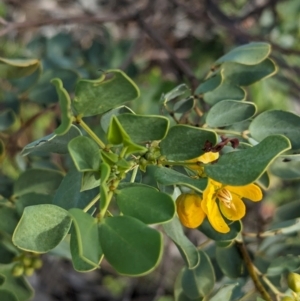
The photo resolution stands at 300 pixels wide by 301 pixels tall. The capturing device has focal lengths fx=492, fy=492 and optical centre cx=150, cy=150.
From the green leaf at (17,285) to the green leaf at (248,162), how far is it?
0.56 meters

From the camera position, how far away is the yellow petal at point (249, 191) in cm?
68

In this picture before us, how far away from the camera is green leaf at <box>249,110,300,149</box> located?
2.56 ft

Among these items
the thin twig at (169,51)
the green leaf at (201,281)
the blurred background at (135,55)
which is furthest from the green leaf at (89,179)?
the thin twig at (169,51)

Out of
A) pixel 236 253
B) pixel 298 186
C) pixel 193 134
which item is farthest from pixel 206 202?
pixel 298 186

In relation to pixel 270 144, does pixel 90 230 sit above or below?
below

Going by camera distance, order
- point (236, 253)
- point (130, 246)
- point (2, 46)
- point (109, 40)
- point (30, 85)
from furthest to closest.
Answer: point (2, 46), point (109, 40), point (30, 85), point (236, 253), point (130, 246)

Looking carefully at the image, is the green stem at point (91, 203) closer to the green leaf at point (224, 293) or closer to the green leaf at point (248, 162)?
the green leaf at point (248, 162)

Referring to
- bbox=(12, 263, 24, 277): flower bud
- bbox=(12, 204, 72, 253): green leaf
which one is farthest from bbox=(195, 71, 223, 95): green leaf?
bbox=(12, 263, 24, 277): flower bud

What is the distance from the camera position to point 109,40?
1.83 m

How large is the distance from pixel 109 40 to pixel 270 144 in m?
1.35

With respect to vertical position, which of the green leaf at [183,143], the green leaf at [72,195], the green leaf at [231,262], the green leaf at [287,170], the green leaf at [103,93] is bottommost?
the green leaf at [231,262]

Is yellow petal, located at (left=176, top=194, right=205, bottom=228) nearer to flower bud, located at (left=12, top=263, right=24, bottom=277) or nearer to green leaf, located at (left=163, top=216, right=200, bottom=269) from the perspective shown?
green leaf, located at (left=163, top=216, right=200, bottom=269)

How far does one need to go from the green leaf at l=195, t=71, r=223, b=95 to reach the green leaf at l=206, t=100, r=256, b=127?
0.32 feet

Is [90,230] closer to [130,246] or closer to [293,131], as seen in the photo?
[130,246]
